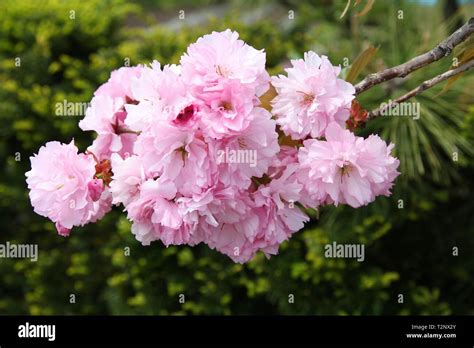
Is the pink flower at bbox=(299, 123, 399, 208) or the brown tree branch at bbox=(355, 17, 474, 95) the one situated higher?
the brown tree branch at bbox=(355, 17, 474, 95)

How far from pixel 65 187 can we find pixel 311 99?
369 millimetres

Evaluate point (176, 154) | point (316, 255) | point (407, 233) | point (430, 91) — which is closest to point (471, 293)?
point (407, 233)

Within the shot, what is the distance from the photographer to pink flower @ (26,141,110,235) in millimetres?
1019

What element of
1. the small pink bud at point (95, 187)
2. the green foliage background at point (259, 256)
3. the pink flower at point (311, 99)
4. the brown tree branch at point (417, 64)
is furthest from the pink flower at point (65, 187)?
the green foliage background at point (259, 256)

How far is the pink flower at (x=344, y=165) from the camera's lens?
0.98 meters

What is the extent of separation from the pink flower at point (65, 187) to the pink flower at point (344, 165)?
306 millimetres

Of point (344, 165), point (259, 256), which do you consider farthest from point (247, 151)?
point (259, 256)

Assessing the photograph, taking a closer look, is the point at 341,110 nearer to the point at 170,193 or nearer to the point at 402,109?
the point at 170,193

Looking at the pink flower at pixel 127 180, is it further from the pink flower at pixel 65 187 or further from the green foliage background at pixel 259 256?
the green foliage background at pixel 259 256

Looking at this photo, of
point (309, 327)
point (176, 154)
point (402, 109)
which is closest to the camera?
point (176, 154)

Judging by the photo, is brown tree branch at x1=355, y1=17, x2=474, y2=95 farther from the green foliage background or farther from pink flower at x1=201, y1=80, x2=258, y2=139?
the green foliage background

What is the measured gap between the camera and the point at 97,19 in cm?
283

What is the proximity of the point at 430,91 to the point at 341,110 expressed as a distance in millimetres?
1216

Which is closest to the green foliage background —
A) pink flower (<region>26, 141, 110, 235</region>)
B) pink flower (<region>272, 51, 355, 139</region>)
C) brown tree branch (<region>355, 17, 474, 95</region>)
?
brown tree branch (<region>355, 17, 474, 95</region>)
